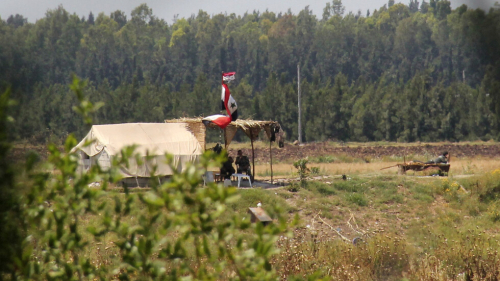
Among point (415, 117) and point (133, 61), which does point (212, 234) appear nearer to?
point (415, 117)

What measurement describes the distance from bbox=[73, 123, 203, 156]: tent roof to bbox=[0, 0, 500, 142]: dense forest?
1.94m

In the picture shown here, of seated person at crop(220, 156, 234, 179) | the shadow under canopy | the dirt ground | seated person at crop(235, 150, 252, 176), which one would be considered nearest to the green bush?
the shadow under canopy

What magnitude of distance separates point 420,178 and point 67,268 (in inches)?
656

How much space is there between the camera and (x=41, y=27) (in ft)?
276

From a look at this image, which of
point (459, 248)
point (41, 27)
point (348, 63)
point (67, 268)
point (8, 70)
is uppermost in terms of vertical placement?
point (41, 27)

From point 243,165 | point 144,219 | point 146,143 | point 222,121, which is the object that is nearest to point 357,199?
point 243,165

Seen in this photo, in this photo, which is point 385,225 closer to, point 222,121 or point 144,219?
point 222,121

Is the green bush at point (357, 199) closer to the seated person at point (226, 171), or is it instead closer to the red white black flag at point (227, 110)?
the seated person at point (226, 171)

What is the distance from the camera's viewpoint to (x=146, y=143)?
1828cm

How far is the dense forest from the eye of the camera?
38.1 ft

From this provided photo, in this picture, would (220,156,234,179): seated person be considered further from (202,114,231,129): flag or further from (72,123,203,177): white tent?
(202,114,231,129): flag

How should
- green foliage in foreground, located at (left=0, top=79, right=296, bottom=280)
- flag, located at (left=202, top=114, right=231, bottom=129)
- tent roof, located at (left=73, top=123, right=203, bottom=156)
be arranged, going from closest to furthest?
green foliage in foreground, located at (left=0, top=79, right=296, bottom=280), flag, located at (left=202, top=114, right=231, bottom=129), tent roof, located at (left=73, top=123, right=203, bottom=156)

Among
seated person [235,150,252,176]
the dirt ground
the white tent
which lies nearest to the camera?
the white tent

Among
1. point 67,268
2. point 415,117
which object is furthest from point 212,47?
point 67,268
